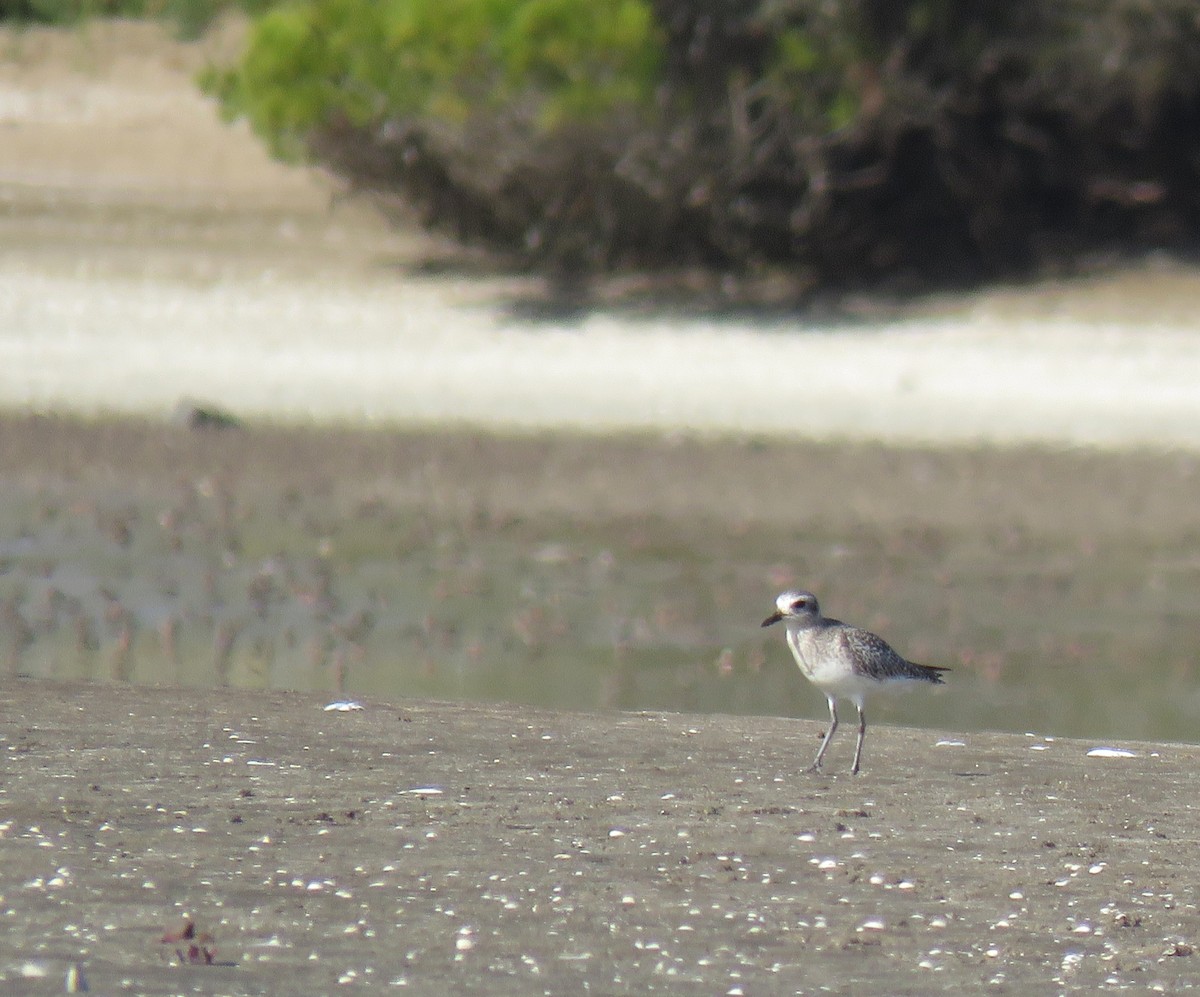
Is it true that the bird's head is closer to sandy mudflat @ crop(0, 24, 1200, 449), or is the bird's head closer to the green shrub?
sandy mudflat @ crop(0, 24, 1200, 449)

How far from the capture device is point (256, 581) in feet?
38.0

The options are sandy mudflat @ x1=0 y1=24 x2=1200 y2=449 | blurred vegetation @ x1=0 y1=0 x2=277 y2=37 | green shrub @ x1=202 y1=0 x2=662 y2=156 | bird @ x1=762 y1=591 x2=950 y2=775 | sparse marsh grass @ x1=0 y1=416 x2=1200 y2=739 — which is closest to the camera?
bird @ x1=762 y1=591 x2=950 y2=775

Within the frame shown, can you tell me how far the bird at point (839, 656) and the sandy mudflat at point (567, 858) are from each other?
0.34 meters

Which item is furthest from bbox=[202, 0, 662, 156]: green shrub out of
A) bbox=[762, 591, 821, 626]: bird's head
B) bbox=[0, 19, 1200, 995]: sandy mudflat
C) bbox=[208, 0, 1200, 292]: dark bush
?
bbox=[762, 591, 821, 626]: bird's head

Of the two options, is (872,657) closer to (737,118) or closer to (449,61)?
(737,118)

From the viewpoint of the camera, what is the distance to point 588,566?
12430 mm

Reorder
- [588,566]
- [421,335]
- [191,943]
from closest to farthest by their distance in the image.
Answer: [191,943] < [588,566] < [421,335]

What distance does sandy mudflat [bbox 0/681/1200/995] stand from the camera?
479 centimetres

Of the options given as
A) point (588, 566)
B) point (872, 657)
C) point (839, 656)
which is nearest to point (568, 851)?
point (839, 656)

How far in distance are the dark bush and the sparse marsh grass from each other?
208 inches

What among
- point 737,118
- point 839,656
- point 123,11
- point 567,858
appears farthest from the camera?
point 123,11

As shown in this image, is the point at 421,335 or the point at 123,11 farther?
the point at 123,11

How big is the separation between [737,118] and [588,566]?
9652mm

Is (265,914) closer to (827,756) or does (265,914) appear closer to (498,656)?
(827,756)
